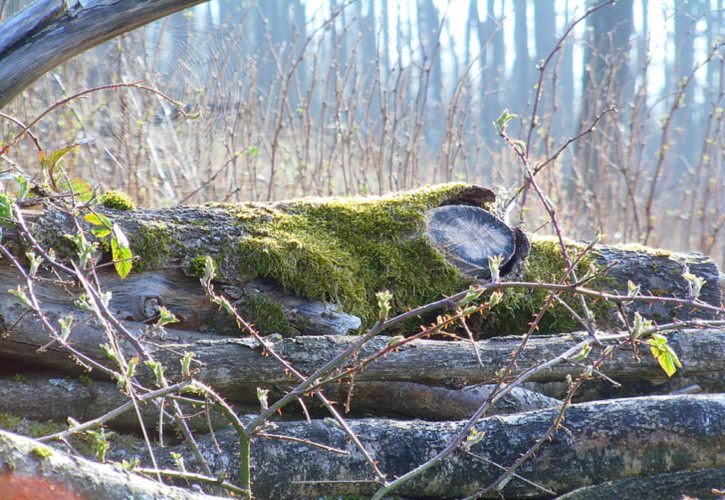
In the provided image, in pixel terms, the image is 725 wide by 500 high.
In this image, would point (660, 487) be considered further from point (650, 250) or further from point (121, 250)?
point (121, 250)

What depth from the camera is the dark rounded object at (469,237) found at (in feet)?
11.6

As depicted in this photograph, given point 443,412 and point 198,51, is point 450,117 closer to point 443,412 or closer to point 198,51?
point 198,51

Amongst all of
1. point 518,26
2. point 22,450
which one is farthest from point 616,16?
point 518,26

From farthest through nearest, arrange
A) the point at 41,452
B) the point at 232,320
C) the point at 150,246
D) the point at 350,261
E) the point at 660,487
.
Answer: the point at 350,261, the point at 232,320, the point at 150,246, the point at 660,487, the point at 41,452

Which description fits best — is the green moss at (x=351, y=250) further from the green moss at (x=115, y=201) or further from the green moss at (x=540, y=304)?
the green moss at (x=115, y=201)

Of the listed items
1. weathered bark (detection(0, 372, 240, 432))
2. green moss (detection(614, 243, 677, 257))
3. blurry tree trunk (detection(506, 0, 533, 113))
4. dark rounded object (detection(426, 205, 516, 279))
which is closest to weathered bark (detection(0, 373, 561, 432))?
weathered bark (detection(0, 372, 240, 432))

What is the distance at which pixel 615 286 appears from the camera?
3768mm

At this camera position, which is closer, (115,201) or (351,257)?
(115,201)

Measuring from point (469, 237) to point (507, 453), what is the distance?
1.32m

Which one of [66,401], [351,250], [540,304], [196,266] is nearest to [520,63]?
[540,304]

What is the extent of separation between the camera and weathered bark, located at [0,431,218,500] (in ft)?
3.37

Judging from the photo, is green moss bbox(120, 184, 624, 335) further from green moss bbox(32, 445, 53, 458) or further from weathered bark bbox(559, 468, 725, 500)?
green moss bbox(32, 445, 53, 458)

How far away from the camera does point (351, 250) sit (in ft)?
11.6

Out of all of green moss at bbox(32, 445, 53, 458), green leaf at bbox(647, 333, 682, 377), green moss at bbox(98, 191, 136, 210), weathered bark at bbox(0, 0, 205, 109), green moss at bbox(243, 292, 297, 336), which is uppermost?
weathered bark at bbox(0, 0, 205, 109)
